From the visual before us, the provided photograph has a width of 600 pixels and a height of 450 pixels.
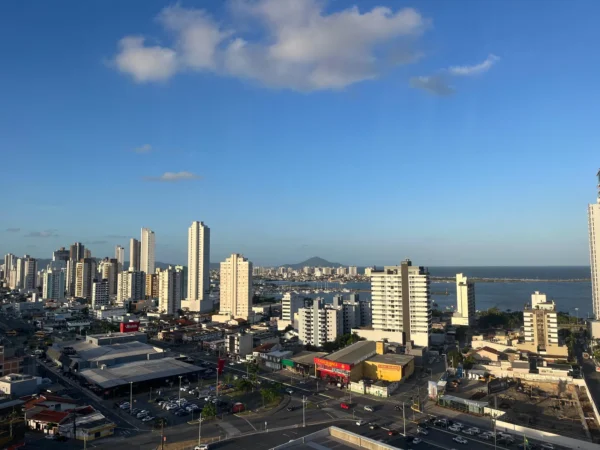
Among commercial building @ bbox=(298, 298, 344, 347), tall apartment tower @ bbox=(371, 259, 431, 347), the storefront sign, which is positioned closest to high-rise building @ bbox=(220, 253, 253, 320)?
commercial building @ bbox=(298, 298, 344, 347)

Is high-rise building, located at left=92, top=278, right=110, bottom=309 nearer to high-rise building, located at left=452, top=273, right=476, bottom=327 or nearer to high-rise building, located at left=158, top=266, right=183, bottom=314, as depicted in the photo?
high-rise building, located at left=158, top=266, right=183, bottom=314

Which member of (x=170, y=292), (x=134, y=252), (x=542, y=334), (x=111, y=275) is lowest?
(x=542, y=334)

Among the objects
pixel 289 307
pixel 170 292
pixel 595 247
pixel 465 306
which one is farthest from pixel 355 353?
pixel 170 292

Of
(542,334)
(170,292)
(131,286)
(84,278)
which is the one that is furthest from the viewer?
(84,278)

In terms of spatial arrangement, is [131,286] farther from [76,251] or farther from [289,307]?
[76,251]

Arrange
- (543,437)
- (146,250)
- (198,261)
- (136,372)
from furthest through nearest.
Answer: (146,250)
(198,261)
(136,372)
(543,437)

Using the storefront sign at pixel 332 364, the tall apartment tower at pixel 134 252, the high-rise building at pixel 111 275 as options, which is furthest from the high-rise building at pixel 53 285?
the storefront sign at pixel 332 364

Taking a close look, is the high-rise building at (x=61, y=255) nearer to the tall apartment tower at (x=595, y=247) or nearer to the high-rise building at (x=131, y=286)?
the high-rise building at (x=131, y=286)
